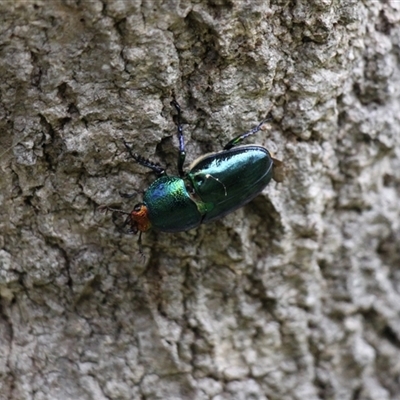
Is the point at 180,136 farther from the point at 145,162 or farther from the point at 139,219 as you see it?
the point at 139,219

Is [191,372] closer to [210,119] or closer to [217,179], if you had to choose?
[217,179]

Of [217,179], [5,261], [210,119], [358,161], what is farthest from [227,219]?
[5,261]

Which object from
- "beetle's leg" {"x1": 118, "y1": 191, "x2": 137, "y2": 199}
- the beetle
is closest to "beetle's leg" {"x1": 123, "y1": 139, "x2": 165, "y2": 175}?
the beetle

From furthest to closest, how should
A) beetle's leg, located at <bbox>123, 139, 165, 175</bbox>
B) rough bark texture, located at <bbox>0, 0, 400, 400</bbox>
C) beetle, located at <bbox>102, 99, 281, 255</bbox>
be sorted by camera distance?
beetle, located at <bbox>102, 99, 281, 255</bbox> < beetle's leg, located at <bbox>123, 139, 165, 175</bbox> < rough bark texture, located at <bbox>0, 0, 400, 400</bbox>

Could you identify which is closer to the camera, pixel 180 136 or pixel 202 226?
pixel 180 136

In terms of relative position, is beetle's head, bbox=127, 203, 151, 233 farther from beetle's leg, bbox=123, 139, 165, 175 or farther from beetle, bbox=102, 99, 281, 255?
beetle's leg, bbox=123, 139, 165, 175

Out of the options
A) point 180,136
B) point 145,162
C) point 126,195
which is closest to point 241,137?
point 180,136

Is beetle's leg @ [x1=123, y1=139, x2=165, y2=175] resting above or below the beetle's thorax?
above

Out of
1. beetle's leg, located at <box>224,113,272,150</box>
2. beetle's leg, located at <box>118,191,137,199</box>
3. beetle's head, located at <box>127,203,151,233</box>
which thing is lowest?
beetle's head, located at <box>127,203,151,233</box>
